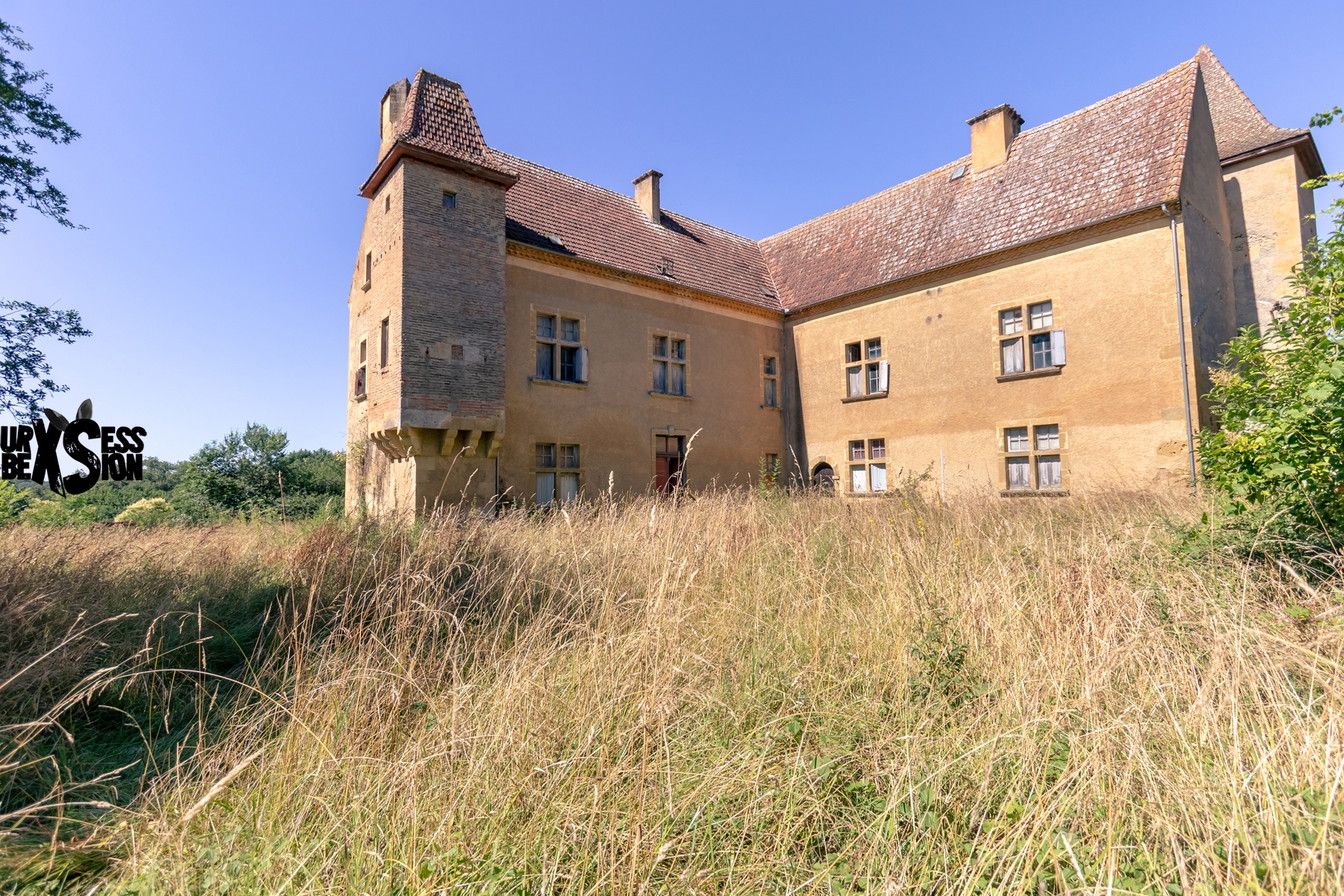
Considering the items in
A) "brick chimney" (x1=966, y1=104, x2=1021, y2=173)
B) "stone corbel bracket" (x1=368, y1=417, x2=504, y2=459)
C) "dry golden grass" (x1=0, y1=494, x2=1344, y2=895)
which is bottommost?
"dry golden grass" (x1=0, y1=494, x2=1344, y2=895)

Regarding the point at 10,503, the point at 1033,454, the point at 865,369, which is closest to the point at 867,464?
the point at 865,369

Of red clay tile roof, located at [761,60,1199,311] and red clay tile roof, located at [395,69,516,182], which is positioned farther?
red clay tile roof, located at [761,60,1199,311]

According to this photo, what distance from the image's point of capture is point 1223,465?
495 centimetres

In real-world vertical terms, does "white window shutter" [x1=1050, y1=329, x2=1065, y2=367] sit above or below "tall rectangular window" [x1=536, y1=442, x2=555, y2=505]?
above

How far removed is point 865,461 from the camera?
17.3 metres

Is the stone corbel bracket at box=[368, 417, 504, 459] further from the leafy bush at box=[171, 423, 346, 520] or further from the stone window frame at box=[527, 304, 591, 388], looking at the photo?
the leafy bush at box=[171, 423, 346, 520]

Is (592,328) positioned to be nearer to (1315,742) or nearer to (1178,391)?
(1178,391)

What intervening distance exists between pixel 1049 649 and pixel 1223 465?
122 inches

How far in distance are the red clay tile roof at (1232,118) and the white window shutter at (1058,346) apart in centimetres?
716

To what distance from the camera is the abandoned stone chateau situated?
41.1 feet

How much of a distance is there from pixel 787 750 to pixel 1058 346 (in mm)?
14200

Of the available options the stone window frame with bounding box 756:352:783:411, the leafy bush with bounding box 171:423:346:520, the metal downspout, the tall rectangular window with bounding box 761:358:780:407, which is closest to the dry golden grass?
the metal downspout

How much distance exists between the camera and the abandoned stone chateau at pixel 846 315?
41.1 feet

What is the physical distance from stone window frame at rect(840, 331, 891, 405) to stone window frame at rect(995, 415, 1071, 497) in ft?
10.6
